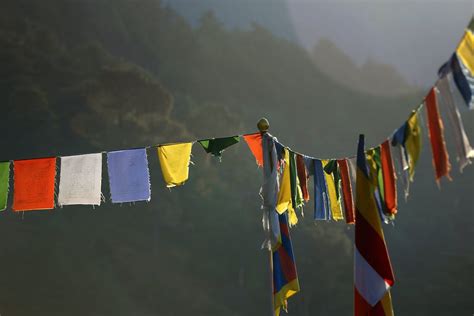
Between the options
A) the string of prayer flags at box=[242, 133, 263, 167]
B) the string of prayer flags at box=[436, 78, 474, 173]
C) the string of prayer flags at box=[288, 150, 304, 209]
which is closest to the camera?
the string of prayer flags at box=[436, 78, 474, 173]

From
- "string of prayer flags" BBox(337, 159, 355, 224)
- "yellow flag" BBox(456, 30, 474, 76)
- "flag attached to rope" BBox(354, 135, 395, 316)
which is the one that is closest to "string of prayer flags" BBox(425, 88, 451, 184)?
"yellow flag" BBox(456, 30, 474, 76)

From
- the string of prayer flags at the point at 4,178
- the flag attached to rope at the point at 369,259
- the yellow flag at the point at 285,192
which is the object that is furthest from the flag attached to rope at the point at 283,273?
the string of prayer flags at the point at 4,178

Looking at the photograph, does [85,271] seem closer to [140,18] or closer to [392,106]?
[140,18]

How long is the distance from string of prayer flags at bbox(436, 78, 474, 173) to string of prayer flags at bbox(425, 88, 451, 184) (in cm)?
7

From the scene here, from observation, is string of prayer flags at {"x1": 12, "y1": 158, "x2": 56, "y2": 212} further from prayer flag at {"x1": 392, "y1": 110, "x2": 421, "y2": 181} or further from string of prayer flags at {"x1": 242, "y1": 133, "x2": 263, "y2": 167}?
prayer flag at {"x1": 392, "y1": 110, "x2": 421, "y2": 181}

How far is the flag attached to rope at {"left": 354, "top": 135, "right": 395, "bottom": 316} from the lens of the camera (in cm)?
394

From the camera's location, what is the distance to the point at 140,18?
25656 millimetres

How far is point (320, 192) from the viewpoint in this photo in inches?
235

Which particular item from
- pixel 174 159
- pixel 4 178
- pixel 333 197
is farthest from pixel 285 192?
pixel 4 178

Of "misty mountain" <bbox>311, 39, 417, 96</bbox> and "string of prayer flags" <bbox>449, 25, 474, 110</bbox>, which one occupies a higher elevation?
"misty mountain" <bbox>311, 39, 417, 96</bbox>

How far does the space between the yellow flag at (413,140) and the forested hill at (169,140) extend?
47.3 ft

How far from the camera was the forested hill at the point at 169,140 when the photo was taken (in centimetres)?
1777

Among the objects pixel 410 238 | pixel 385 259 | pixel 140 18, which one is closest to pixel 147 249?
pixel 410 238

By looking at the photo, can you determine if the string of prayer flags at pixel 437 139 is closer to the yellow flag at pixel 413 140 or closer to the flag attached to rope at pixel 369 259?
the yellow flag at pixel 413 140
